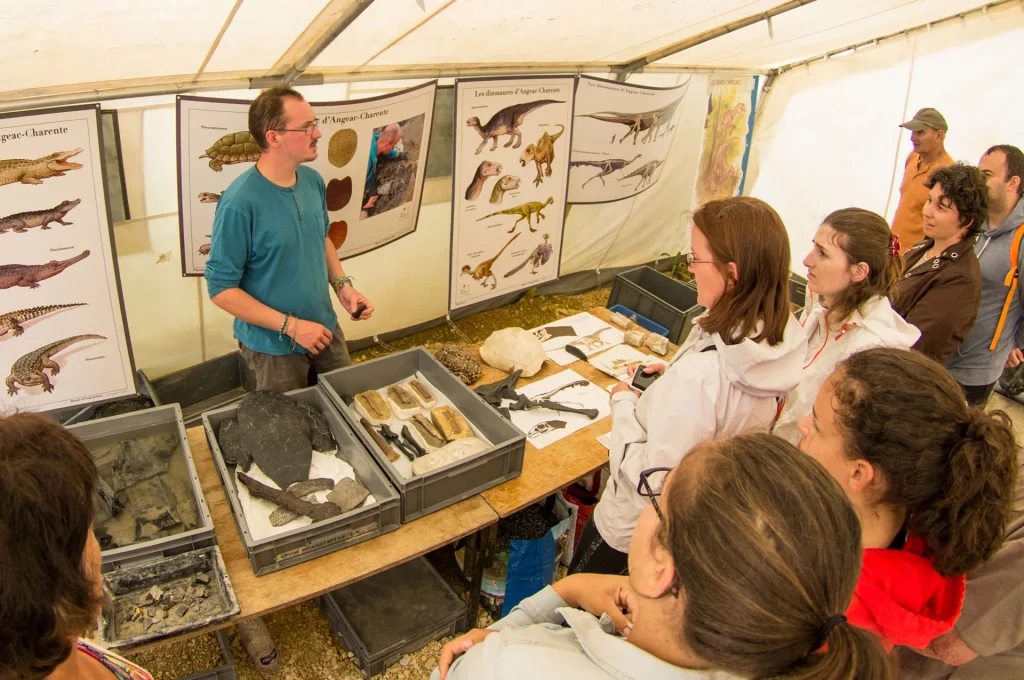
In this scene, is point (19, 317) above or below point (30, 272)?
below

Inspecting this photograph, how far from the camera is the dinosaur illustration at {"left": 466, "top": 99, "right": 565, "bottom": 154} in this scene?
3.65 meters

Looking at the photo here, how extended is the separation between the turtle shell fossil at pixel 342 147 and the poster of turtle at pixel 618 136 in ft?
5.30

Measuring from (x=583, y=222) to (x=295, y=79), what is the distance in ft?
9.93

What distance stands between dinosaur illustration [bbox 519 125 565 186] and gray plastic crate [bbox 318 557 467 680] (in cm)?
253

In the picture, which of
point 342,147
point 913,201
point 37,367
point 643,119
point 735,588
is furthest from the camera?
point 643,119

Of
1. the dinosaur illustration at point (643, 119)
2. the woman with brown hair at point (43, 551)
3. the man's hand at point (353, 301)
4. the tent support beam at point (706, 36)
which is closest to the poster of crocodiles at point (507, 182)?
the dinosaur illustration at point (643, 119)

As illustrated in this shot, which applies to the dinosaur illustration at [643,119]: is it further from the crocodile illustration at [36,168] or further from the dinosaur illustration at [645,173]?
the crocodile illustration at [36,168]

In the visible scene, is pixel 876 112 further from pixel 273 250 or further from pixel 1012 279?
pixel 273 250

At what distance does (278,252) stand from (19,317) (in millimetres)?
1156

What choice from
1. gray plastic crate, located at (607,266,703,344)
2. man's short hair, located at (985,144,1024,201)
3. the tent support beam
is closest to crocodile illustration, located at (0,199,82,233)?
gray plastic crate, located at (607,266,703,344)

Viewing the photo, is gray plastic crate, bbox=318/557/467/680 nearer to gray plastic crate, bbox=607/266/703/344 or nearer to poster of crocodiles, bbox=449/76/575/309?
poster of crocodiles, bbox=449/76/575/309

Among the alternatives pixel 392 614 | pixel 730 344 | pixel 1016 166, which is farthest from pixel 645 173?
pixel 392 614

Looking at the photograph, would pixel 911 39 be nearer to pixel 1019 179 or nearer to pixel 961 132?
pixel 961 132

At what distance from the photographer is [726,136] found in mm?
6148
